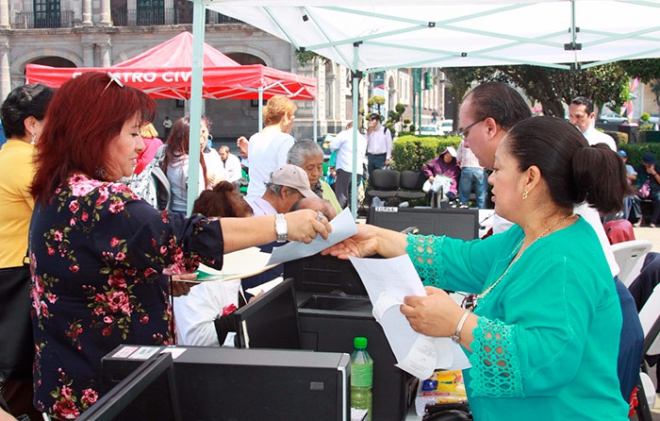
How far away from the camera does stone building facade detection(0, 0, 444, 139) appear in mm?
36219

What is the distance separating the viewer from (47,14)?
127 ft

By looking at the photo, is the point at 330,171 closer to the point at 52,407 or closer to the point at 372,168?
the point at 372,168

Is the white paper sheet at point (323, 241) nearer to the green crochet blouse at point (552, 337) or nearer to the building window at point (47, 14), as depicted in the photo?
the green crochet blouse at point (552, 337)

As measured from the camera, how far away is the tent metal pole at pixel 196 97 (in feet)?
13.8

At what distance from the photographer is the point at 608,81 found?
684 inches

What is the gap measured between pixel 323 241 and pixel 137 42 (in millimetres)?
38333

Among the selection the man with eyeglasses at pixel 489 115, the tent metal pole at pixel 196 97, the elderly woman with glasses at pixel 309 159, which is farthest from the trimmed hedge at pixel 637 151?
the man with eyeglasses at pixel 489 115

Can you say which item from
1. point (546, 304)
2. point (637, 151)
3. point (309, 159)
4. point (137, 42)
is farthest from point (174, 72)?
point (137, 42)

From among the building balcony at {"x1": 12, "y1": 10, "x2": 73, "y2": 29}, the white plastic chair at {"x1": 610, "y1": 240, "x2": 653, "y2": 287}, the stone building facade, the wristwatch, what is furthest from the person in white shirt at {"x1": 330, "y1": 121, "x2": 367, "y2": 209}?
the building balcony at {"x1": 12, "y1": 10, "x2": 73, "y2": 29}

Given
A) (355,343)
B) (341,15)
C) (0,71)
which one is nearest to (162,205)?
(341,15)

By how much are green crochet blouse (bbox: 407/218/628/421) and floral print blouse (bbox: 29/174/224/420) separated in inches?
29.3

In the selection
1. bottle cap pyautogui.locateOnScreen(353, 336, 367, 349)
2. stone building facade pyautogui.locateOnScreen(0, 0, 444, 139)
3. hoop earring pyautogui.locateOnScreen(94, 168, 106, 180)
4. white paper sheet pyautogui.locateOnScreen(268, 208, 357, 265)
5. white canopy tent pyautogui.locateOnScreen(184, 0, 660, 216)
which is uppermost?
stone building facade pyautogui.locateOnScreen(0, 0, 444, 139)

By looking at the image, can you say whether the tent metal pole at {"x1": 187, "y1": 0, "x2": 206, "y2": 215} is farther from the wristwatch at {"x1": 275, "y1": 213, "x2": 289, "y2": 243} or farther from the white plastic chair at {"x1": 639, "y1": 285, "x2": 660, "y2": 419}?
the white plastic chair at {"x1": 639, "y1": 285, "x2": 660, "y2": 419}

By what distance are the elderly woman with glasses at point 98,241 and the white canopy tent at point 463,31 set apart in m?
3.69
